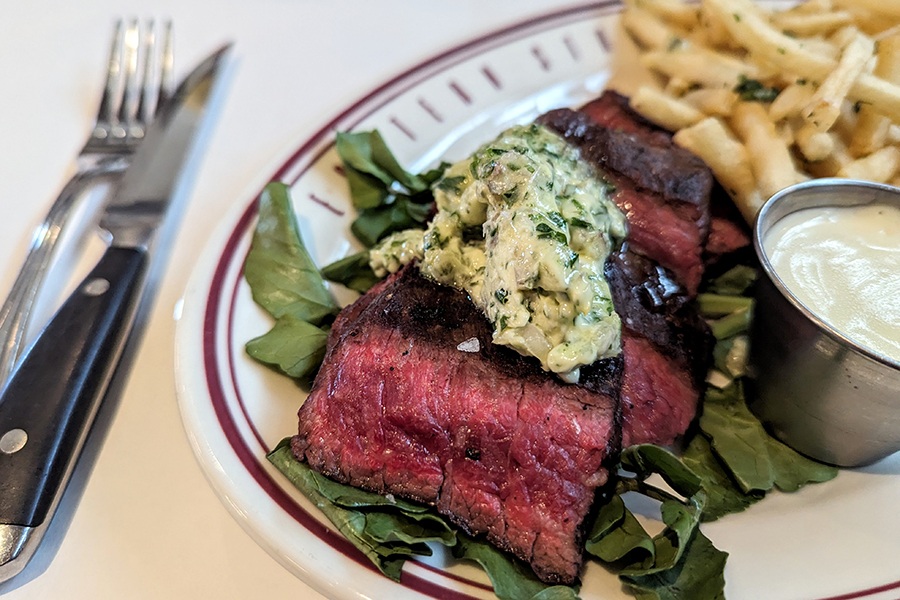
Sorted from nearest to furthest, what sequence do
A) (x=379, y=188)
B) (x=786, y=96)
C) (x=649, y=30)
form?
1. (x=786, y=96)
2. (x=379, y=188)
3. (x=649, y=30)

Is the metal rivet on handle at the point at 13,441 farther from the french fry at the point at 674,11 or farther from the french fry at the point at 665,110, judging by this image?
the french fry at the point at 674,11

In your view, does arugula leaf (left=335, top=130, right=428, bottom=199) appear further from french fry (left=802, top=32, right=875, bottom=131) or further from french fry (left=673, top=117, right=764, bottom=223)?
french fry (left=802, top=32, right=875, bottom=131)

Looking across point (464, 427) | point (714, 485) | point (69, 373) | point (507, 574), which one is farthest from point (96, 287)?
point (714, 485)

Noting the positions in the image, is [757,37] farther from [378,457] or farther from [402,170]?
[378,457]

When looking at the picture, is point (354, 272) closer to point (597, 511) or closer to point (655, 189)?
point (655, 189)

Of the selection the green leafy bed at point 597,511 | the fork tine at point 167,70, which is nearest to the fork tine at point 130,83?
the fork tine at point 167,70
